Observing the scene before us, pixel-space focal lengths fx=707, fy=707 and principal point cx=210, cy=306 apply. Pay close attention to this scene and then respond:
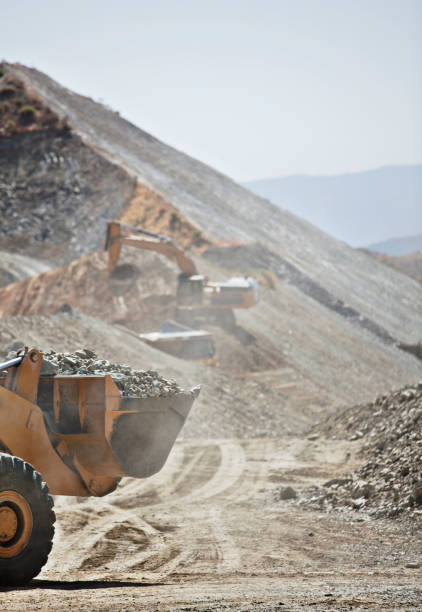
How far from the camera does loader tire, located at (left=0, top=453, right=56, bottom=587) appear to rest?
5.22 metres

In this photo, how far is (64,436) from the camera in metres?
6.07

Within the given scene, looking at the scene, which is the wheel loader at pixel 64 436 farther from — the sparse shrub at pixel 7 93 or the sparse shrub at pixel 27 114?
the sparse shrub at pixel 7 93

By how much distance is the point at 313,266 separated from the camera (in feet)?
159

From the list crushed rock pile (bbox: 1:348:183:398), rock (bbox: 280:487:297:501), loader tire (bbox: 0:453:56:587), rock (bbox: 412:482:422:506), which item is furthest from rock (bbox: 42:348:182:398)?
rock (bbox: 280:487:297:501)

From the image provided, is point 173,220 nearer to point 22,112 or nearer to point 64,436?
point 22,112

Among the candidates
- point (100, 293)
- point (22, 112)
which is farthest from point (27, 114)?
point (100, 293)

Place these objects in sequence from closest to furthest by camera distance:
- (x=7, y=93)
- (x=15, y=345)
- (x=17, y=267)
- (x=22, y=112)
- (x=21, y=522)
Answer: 1. (x=21, y=522)
2. (x=15, y=345)
3. (x=17, y=267)
4. (x=22, y=112)
5. (x=7, y=93)

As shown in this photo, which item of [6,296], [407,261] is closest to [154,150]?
[6,296]

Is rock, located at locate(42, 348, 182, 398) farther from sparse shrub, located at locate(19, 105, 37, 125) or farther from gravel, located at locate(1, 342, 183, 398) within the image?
sparse shrub, located at locate(19, 105, 37, 125)

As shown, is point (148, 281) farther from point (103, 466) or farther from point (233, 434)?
point (103, 466)

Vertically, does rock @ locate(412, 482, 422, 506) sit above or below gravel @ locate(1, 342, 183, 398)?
below

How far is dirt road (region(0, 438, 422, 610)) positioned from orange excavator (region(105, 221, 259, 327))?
485 inches

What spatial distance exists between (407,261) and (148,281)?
91.5 m

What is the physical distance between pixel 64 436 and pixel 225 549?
2.61 metres
